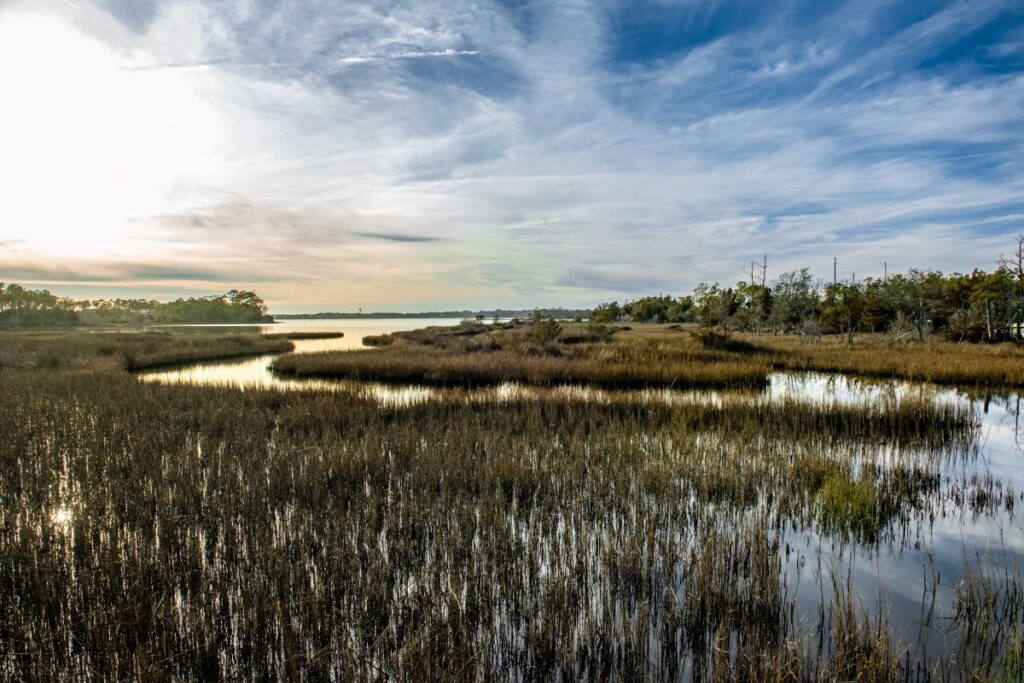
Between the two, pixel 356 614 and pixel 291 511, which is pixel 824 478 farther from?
pixel 291 511

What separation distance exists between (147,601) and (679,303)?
311 feet

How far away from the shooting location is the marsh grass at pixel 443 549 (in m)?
3.92

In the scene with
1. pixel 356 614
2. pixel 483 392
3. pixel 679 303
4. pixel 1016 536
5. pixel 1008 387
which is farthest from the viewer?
pixel 679 303

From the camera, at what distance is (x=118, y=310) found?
465 ft

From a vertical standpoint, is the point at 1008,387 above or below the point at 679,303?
below

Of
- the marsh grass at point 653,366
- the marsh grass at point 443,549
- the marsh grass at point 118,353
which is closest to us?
the marsh grass at point 443,549

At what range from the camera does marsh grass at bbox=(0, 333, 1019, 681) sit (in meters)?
3.92

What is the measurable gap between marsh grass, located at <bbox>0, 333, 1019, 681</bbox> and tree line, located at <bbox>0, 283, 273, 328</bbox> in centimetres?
12133

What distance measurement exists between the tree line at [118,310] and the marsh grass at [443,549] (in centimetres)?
12133

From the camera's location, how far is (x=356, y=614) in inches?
177

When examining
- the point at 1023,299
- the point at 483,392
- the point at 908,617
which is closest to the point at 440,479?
the point at 908,617

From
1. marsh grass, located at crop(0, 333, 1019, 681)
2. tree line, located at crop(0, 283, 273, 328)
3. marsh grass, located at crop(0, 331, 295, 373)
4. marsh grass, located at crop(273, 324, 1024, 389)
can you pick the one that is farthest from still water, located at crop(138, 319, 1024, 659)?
tree line, located at crop(0, 283, 273, 328)

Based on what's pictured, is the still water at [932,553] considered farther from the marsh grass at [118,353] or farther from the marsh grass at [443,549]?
the marsh grass at [118,353]

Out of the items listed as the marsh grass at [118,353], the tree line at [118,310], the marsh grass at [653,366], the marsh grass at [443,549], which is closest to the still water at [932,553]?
the marsh grass at [443,549]
